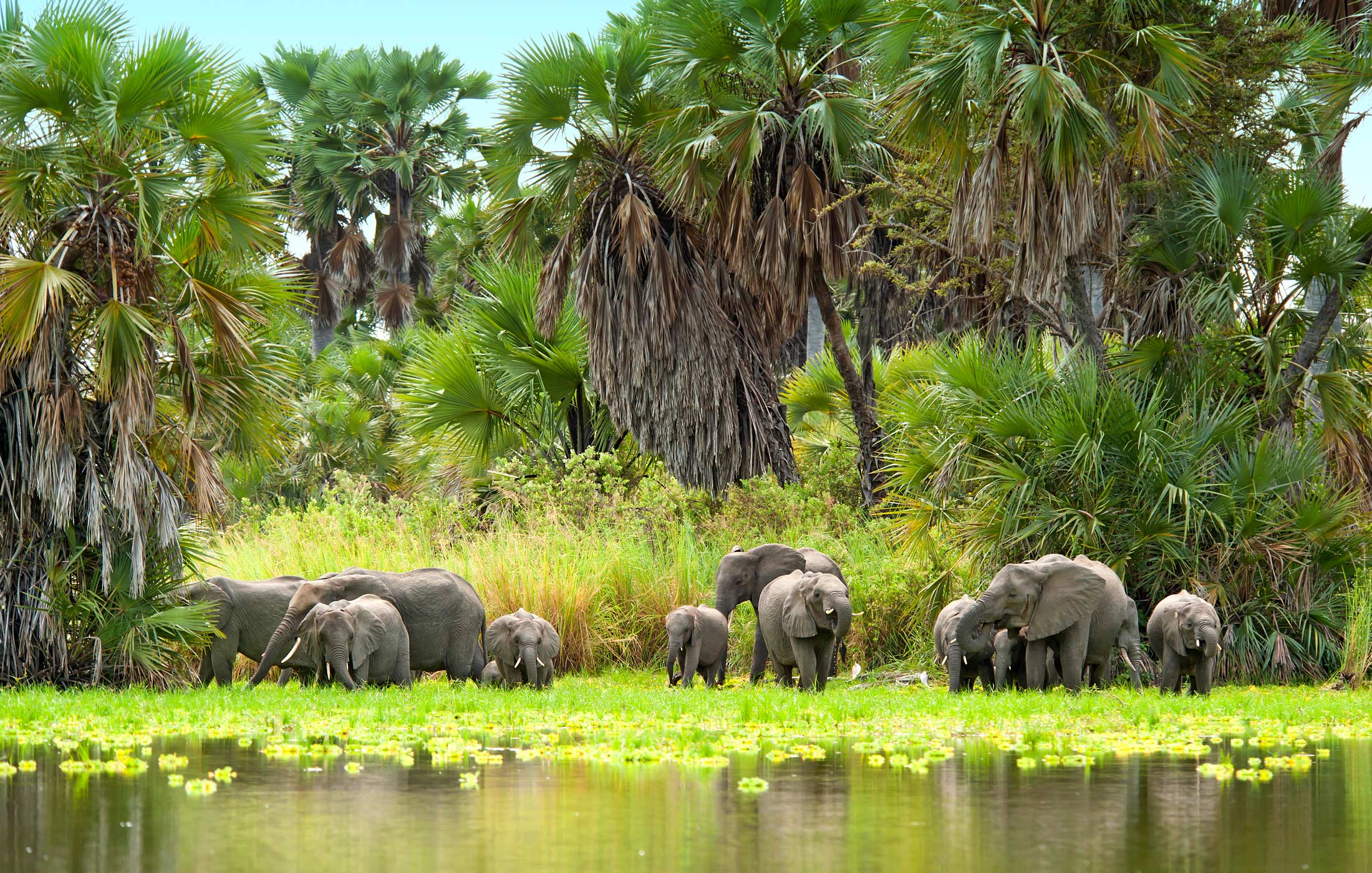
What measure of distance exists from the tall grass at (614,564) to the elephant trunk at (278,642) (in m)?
3.41

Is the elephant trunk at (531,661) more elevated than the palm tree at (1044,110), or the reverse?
the palm tree at (1044,110)

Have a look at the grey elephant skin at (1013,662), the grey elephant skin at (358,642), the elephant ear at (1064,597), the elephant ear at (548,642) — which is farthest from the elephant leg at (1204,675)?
the grey elephant skin at (358,642)

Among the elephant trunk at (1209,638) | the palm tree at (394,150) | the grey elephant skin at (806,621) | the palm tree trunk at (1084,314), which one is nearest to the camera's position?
the elephant trunk at (1209,638)

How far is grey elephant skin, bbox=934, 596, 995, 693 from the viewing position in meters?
12.7

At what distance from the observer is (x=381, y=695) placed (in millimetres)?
11938

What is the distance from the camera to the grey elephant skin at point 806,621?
12406mm

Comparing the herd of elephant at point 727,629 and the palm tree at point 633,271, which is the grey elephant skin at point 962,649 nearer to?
the herd of elephant at point 727,629

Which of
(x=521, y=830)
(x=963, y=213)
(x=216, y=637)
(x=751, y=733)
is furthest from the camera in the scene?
(x=963, y=213)

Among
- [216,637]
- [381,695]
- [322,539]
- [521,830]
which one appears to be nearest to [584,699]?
[381,695]

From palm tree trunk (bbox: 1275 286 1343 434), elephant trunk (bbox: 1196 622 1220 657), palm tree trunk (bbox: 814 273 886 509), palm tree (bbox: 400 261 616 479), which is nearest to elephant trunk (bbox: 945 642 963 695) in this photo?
elephant trunk (bbox: 1196 622 1220 657)

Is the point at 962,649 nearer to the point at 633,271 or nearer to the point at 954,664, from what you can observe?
the point at 954,664

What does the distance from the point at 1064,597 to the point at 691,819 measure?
7.12 meters

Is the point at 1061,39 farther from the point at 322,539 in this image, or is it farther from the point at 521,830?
the point at 521,830

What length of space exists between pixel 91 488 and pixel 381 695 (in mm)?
3325
